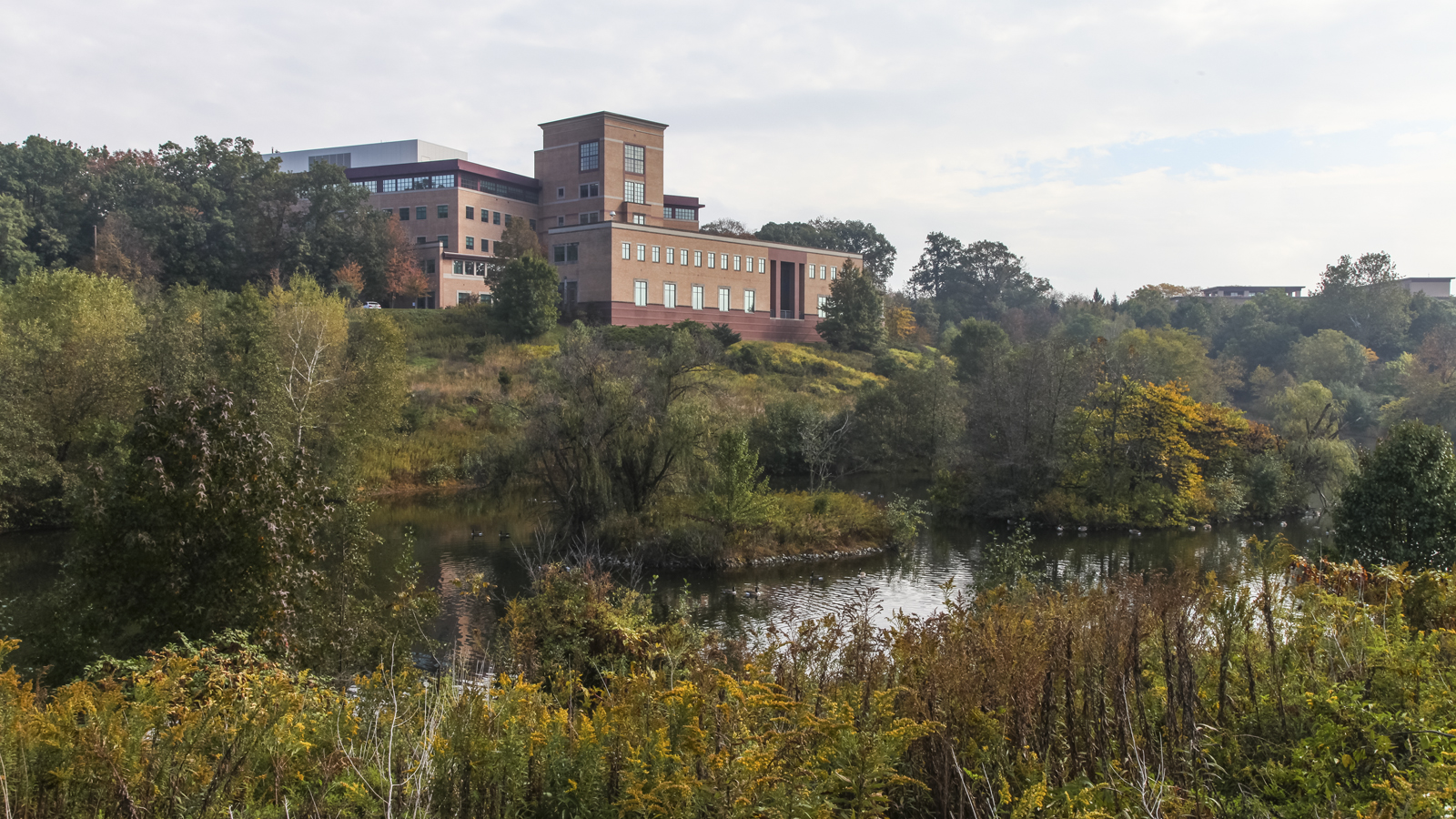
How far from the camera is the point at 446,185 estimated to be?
67.0m

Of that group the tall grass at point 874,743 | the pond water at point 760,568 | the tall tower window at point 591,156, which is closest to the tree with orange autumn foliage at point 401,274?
the tall tower window at point 591,156

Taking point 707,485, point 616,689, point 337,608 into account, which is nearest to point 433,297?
point 707,485

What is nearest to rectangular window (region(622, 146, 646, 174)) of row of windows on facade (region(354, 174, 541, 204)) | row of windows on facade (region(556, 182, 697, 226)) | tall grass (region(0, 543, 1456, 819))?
row of windows on facade (region(556, 182, 697, 226))

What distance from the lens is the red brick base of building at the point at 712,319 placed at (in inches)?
2384

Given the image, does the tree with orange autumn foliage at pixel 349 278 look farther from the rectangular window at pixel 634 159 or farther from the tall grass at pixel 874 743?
the tall grass at pixel 874 743

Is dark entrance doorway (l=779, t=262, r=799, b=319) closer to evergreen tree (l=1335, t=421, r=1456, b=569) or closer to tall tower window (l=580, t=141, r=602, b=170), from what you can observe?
tall tower window (l=580, t=141, r=602, b=170)

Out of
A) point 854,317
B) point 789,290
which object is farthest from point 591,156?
point 854,317

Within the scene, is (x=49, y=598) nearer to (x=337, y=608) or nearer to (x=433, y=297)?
(x=337, y=608)

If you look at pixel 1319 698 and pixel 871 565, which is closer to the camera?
pixel 1319 698

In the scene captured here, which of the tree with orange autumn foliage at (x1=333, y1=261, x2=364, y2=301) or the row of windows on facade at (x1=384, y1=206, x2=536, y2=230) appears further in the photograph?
the row of windows on facade at (x1=384, y1=206, x2=536, y2=230)

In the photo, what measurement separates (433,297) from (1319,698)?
206ft

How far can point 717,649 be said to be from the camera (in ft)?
36.5

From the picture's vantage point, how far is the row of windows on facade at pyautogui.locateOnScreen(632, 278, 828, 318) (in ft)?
204

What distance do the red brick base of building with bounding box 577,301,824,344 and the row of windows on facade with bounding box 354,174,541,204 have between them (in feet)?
48.3
